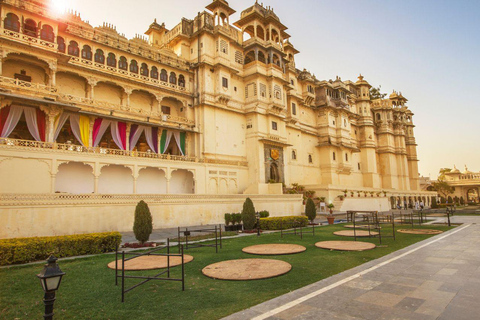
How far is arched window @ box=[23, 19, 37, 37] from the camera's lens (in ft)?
72.0

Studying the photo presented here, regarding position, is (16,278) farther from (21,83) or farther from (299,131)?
(299,131)

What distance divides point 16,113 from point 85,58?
24.9 ft

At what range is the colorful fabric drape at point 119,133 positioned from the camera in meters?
25.9

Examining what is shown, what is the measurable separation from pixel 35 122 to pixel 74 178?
16.6 ft

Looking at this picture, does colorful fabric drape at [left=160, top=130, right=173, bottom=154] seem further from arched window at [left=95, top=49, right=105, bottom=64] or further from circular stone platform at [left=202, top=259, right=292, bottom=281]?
circular stone platform at [left=202, top=259, right=292, bottom=281]

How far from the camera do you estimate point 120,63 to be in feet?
90.5

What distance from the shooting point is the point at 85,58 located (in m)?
25.5

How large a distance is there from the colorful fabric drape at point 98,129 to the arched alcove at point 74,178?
2.35 meters

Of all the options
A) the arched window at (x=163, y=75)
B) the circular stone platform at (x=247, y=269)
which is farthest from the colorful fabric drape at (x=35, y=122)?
the circular stone platform at (x=247, y=269)

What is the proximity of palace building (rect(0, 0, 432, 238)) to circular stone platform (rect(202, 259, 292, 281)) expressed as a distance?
1321 cm

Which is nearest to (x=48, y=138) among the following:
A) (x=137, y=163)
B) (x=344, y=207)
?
(x=137, y=163)

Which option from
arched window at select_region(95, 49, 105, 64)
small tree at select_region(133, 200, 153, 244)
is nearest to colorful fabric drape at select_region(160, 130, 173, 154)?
arched window at select_region(95, 49, 105, 64)

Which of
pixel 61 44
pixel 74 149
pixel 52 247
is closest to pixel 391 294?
pixel 52 247

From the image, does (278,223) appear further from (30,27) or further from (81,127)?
(30,27)
